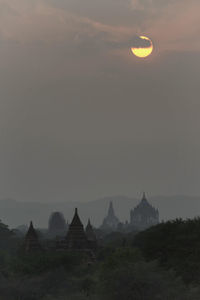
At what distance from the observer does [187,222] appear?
82438 millimetres

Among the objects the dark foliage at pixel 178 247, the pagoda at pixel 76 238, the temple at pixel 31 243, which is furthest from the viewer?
the temple at pixel 31 243

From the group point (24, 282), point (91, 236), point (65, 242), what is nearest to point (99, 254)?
point (65, 242)

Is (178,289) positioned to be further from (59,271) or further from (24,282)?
(59,271)

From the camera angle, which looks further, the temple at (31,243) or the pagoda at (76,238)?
the temple at (31,243)

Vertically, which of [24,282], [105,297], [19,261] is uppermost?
[19,261]

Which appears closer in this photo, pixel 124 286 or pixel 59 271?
pixel 124 286

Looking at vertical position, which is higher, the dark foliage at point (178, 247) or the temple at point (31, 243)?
the temple at point (31, 243)

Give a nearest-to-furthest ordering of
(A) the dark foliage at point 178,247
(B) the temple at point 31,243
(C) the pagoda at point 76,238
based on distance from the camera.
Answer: (A) the dark foliage at point 178,247, (C) the pagoda at point 76,238, (B) the temple at point 31,243

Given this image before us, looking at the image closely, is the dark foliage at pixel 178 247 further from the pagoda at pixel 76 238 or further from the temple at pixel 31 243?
the temple at pixel 31 243

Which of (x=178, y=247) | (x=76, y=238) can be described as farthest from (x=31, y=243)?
(x=178, y=247)

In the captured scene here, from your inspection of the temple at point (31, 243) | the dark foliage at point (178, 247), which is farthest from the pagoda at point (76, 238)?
the dark foliage at point (178, 247)

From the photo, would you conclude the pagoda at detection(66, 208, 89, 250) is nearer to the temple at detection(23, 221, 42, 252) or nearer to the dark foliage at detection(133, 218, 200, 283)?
the temple at detection(23, 221, 42, 252)

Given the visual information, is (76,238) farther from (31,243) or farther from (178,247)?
(178,247)

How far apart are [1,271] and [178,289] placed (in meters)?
37.2
